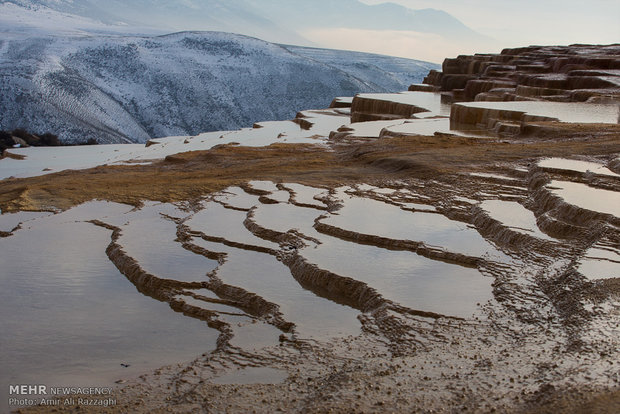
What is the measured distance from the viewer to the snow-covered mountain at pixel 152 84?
3488 centimetres

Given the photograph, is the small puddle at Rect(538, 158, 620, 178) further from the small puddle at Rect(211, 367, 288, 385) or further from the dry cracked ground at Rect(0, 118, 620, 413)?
the small puddle at Rect(211, 367, 288, 385)

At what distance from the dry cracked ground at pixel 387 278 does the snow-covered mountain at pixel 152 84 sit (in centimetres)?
2553

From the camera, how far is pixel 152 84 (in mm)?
47094

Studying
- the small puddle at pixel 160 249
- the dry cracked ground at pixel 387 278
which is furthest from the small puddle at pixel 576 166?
the small puddle at pixel 160 249

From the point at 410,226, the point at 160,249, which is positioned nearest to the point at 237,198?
the point at 160,249

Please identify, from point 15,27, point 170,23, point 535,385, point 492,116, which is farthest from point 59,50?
point 170,23

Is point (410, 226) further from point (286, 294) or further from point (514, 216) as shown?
point (286, 294)

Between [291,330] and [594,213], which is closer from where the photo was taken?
[291,330]

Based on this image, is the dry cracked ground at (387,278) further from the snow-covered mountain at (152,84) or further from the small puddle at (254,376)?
the snow-covered mountain at (152,84)

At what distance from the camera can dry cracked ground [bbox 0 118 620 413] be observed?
246 centimetres

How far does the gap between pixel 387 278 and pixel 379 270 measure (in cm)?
13

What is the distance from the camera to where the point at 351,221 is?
4707 millimetres

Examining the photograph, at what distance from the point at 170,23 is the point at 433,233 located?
13200 centimetres

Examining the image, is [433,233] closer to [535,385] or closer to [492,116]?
[535,385]
